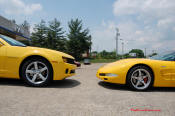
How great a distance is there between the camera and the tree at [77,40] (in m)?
28.1

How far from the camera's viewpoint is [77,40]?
28.4m

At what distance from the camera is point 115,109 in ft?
5.37

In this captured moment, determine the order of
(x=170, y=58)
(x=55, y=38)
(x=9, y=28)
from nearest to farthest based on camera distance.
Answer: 1. (x=170, y=58)
2. (x=9, y=28)
3. (x=55, y=38)

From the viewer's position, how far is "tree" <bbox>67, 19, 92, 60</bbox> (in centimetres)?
2812

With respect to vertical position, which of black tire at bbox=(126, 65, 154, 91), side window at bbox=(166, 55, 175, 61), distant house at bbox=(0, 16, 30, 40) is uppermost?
distant house at bbox=(0, 16, 30, 40)

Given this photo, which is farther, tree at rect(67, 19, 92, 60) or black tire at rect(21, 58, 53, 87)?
tree at rect(67, 19, 92, 60)

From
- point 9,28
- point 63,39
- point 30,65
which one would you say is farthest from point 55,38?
point 30,65

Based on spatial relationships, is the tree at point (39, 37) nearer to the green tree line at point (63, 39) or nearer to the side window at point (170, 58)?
the green tree line at point (63, 39)

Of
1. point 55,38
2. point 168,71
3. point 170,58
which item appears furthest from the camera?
point 55,38

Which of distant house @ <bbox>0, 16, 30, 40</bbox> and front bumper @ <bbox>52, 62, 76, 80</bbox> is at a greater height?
distant house @ <bbox>0, 16, 30, 40</bbox>

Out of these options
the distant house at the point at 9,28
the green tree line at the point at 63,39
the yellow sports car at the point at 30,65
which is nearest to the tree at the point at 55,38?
the green tree line at the point at 63,39

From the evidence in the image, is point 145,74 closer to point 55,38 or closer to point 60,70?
point 60,70

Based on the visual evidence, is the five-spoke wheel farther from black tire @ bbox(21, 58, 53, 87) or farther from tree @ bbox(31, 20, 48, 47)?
tree @ bbox(31, 20, 48, 47)

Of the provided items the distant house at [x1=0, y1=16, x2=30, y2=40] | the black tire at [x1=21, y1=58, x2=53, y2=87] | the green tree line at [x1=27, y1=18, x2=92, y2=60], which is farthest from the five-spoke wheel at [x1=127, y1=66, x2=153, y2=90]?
the green tree line at [x1=27, y1=18, x2=92, y2=60]
